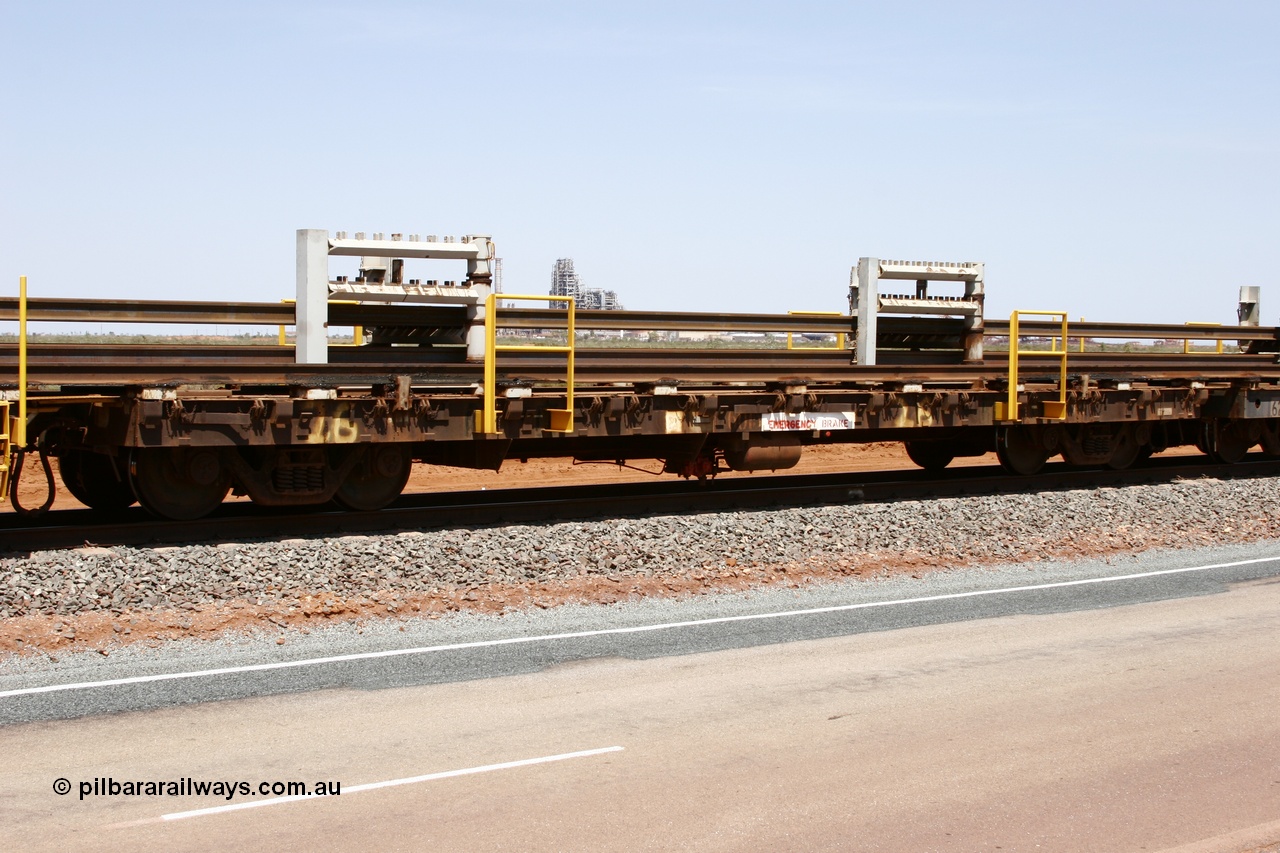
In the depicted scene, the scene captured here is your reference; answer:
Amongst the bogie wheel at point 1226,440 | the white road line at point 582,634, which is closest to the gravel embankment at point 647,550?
the white road line at point 582,634

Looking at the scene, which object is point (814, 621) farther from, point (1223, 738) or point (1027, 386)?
point (1027, 386)

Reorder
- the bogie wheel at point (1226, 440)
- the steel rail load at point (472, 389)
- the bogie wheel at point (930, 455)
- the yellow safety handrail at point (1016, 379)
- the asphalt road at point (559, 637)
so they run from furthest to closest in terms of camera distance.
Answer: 1. the bogie wheel at point (1226, 440)
2. the bogie wheel at point (930, 455)
3. the yellow safety handrail at point (1016, 379)
4. the steel rail load at point (472, 389)
5. the asphalt road at point (559, 637)

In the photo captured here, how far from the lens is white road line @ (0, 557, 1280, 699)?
7711 millimetres

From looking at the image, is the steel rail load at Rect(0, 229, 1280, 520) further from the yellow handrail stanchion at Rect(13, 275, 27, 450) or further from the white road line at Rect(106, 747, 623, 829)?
the white road line at Rect(106, 747, 623, 829)

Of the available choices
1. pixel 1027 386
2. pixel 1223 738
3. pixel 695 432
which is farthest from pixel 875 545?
pixel 1223 738

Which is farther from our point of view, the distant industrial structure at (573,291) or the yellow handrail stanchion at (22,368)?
the distant industrial structure at (573,291)

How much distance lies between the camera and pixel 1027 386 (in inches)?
623

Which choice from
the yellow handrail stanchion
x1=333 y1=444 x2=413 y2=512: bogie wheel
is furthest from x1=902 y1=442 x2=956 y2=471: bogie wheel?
the yellow handrail stanchion

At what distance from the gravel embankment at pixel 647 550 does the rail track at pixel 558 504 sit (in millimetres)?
630

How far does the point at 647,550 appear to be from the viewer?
38.2ft

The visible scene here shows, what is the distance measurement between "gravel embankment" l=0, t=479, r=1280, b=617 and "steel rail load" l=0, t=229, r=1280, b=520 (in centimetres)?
97

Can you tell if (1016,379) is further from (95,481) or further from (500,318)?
(95,481)

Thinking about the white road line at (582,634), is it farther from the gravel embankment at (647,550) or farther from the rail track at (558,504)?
the rail track at (558,504)
